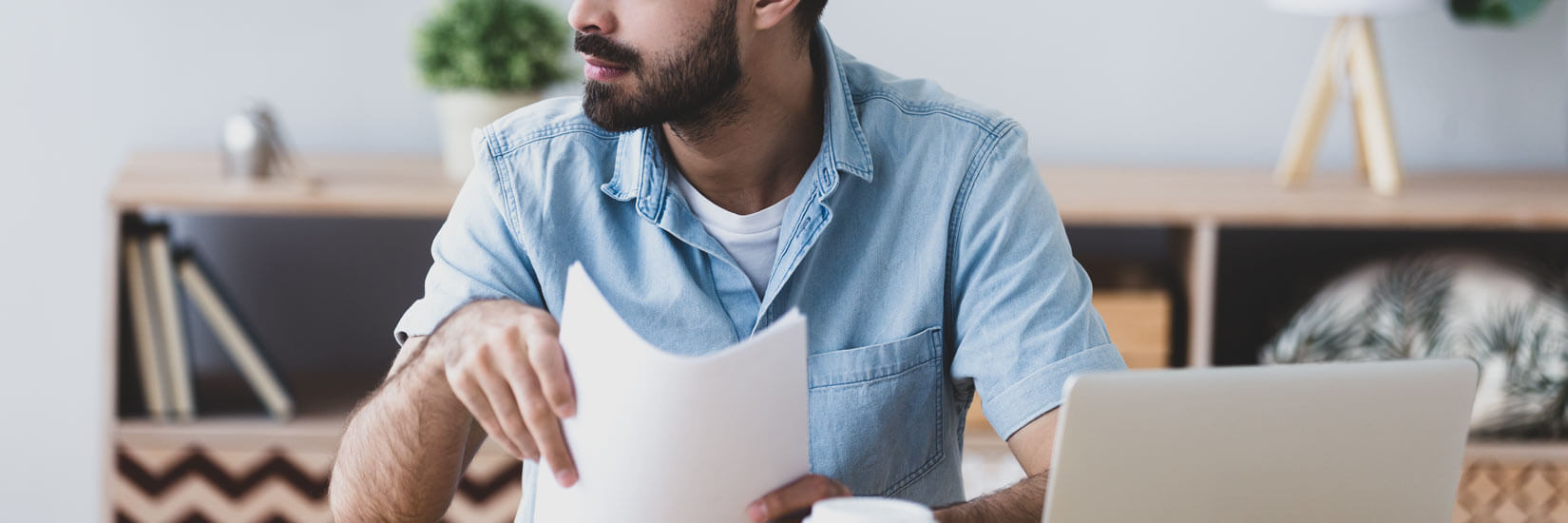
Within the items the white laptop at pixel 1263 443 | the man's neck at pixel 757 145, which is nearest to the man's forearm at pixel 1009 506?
the white laptop at pixel 1263 443

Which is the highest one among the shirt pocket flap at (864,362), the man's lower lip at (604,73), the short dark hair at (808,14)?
the short dark hair at (808,14)

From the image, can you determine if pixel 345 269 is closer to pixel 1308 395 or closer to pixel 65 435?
pixel 65 435

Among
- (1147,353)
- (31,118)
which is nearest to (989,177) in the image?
(1147,353)

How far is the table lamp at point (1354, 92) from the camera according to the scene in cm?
191

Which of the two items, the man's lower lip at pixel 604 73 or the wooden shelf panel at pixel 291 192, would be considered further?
the wooden shelf panel at pixel 291 192

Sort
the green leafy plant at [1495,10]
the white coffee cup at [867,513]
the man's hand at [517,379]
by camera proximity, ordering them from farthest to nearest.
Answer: the green leafy plant at [1495,10] < the man's hand at [517,379] < the white coffee cup at [867,513]

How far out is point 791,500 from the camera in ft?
2.81

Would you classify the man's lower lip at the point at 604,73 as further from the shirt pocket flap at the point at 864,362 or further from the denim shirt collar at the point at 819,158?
the shirt pocket flap at the point at 864,362

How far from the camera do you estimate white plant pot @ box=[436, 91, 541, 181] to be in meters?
1.89

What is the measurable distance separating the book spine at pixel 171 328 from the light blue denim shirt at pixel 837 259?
872 millimetres

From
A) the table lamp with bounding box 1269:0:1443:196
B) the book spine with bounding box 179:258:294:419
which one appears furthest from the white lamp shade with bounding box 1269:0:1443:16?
the book spine with bounding box 179:258:294:419

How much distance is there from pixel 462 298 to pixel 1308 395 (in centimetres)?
65

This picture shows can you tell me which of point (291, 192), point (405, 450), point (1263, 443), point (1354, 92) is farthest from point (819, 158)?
point (1354, 92)

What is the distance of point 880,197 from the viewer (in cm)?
122
